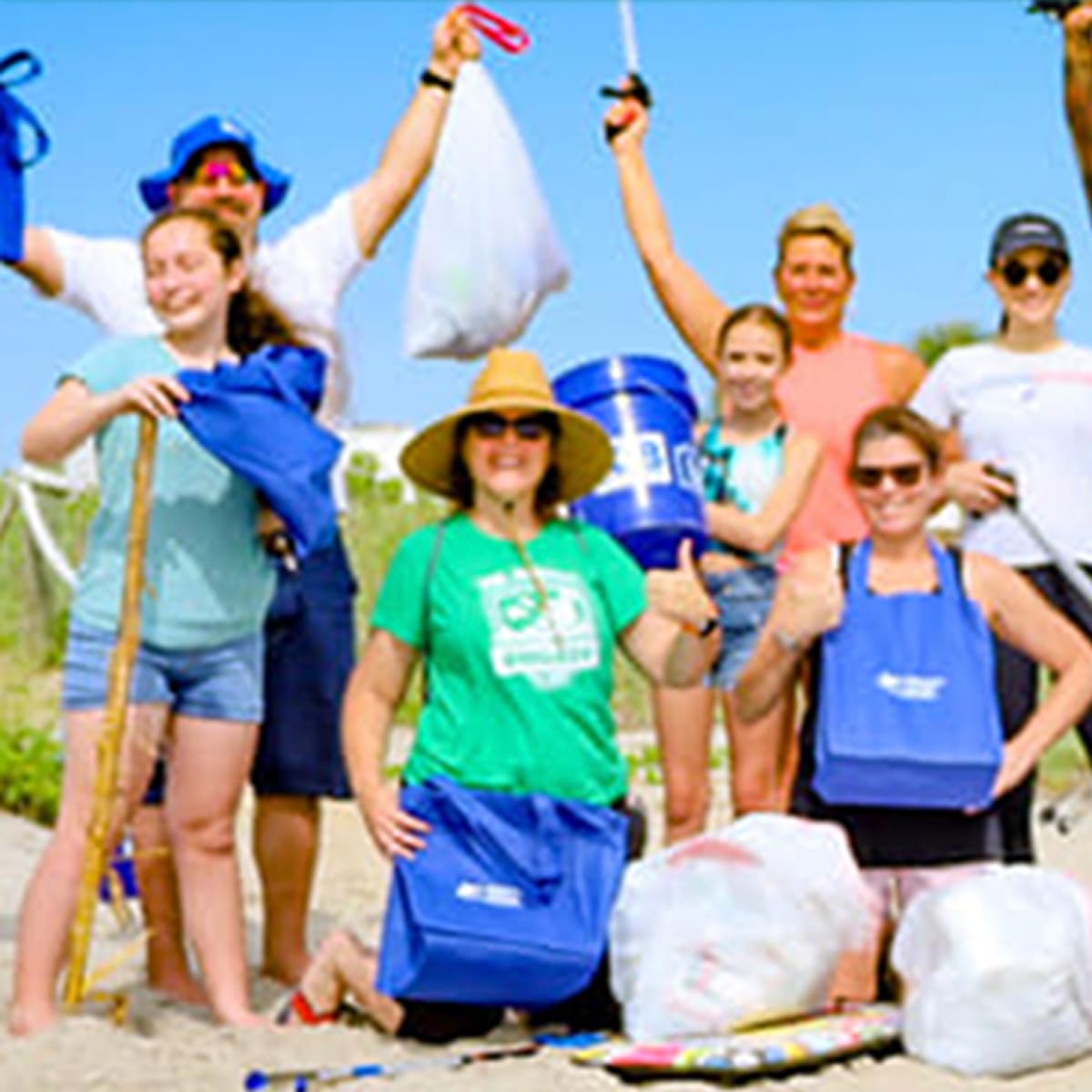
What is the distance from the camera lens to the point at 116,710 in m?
3.40

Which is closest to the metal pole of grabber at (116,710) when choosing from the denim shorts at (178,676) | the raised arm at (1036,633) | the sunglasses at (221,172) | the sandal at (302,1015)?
the denim shorts at (178,676)

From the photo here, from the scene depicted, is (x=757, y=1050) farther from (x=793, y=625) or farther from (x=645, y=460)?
(x=645, y=460)

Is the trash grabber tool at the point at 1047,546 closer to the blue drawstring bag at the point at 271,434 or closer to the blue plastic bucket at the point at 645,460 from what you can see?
the blue plastic bucket at the point at 645,460

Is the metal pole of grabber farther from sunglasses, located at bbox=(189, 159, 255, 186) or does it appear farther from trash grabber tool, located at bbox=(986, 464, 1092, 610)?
trash grabber tool, located at bbox=(986, 464, 1092, 610)

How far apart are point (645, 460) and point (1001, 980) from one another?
3.82 feet

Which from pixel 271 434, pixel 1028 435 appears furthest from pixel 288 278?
pixel 1028 435

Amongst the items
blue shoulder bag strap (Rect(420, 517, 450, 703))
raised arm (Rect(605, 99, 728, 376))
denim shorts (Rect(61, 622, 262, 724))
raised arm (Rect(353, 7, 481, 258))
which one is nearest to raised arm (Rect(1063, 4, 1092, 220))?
raised arm (Rect(605, 99, 728, 376))

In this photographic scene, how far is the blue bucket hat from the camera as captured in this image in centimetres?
396

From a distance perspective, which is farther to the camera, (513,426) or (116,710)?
(513,426)

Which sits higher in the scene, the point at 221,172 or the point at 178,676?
the point at 221,172

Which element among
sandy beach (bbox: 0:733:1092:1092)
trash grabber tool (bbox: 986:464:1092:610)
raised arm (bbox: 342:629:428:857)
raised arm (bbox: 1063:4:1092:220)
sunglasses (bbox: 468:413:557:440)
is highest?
raised arm (bbox: 1063:4:1092:220)

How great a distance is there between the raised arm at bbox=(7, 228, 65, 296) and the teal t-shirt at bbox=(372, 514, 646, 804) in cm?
93

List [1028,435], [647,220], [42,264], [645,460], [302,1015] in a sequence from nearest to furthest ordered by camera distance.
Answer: [302,1015] → [645,460] → [42,264] → [1028,435] → [647,220]

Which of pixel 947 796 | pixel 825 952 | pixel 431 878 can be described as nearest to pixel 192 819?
pixel 431 878
